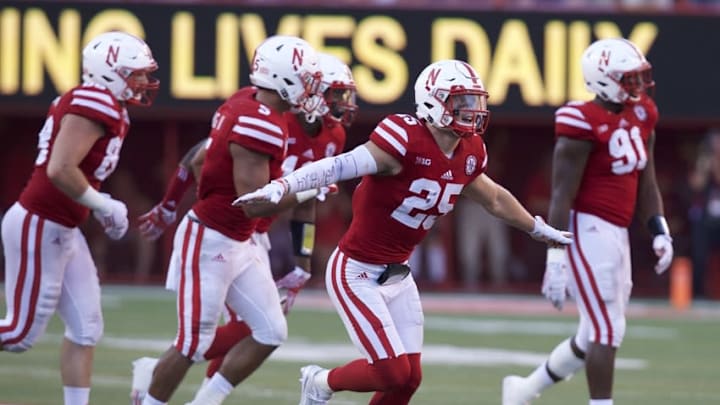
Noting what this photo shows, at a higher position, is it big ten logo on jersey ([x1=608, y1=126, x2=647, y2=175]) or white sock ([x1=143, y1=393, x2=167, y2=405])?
big ten logo on jersey ([x1=608, y1=126, x2=647, y2=175])

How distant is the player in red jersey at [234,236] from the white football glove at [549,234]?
1276 mm

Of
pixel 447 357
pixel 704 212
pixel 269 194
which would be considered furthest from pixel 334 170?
pixel 704 212

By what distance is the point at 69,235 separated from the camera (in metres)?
7.77

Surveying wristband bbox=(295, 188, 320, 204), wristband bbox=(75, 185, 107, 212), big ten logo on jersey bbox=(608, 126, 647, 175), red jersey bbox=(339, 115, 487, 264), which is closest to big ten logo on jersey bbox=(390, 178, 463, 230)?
red jersey bbox=(339, 115, 487, 264)

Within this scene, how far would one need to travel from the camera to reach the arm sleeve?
6.59 m

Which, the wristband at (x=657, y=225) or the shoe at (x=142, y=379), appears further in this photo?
the wristband at (x=657, y=225)

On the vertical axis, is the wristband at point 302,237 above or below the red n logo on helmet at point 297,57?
below

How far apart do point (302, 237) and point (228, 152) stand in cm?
107

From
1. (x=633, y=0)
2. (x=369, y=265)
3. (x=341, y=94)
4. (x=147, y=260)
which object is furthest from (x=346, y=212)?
(x=369, y=265)

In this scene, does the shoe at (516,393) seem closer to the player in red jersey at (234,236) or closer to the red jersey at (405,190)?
the player in red jersey at (234,236)

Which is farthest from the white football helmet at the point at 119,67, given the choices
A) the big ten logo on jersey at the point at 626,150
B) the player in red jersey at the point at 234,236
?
the big ten logo on jersey at the point at 626,150

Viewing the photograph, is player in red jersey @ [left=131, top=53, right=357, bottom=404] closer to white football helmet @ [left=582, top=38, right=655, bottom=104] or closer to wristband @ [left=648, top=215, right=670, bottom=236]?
white football helmet @ [left=582, top=38, right=655, bottom=104]

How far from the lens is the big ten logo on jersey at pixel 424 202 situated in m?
6.84

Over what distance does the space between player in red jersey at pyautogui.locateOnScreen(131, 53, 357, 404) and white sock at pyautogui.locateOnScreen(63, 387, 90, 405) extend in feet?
0.99
